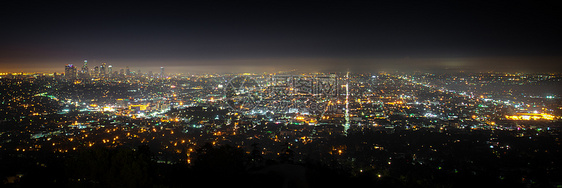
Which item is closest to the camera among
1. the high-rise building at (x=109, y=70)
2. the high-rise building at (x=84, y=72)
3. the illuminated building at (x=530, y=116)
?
the illuminated building at (x=530, y=116)

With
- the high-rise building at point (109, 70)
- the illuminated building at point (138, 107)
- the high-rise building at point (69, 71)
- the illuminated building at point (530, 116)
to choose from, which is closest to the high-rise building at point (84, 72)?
the high-rise building at point (69, 71)

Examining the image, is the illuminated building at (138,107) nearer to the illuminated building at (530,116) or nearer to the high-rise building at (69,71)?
the high-rise building at (69,71)

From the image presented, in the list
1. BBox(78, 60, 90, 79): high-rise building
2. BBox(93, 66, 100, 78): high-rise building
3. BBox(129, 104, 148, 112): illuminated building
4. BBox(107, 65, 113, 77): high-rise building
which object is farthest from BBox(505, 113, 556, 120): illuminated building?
BBox(107, 65, 113, 77): high-rise building

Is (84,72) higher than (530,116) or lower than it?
higher

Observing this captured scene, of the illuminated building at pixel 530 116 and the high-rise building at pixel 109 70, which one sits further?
the high-rise building at pixel 109 70

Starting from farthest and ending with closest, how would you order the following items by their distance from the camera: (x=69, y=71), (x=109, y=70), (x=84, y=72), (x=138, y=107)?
1. (x=109, y=70)
2. (x=84, y=72)
3. (x=69, y=71)
4. (x=138, y=107)

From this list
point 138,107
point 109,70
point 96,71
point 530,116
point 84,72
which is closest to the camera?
point 530,116

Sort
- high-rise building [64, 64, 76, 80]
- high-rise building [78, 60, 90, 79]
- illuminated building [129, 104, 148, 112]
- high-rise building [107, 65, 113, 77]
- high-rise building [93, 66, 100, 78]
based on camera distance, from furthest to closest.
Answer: high-rise building [107, 65, 113, 77]
high-rise building [93, 66, 100, 78]
high-rise building [78, 60, 90, 79]
high-rise building [64, 64, 76, 80]
illuminated building [129, 104, 148, 112]

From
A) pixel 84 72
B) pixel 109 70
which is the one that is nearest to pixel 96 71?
pixel 109 70

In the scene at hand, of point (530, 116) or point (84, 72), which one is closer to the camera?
point (530, 116)

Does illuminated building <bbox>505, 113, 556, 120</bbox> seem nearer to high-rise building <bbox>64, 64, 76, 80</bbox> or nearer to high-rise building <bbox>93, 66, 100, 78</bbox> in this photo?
high-rise building <bbox>64, 64, 76, 80</bbox>

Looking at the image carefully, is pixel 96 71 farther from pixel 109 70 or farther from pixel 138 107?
pixel 138 107
